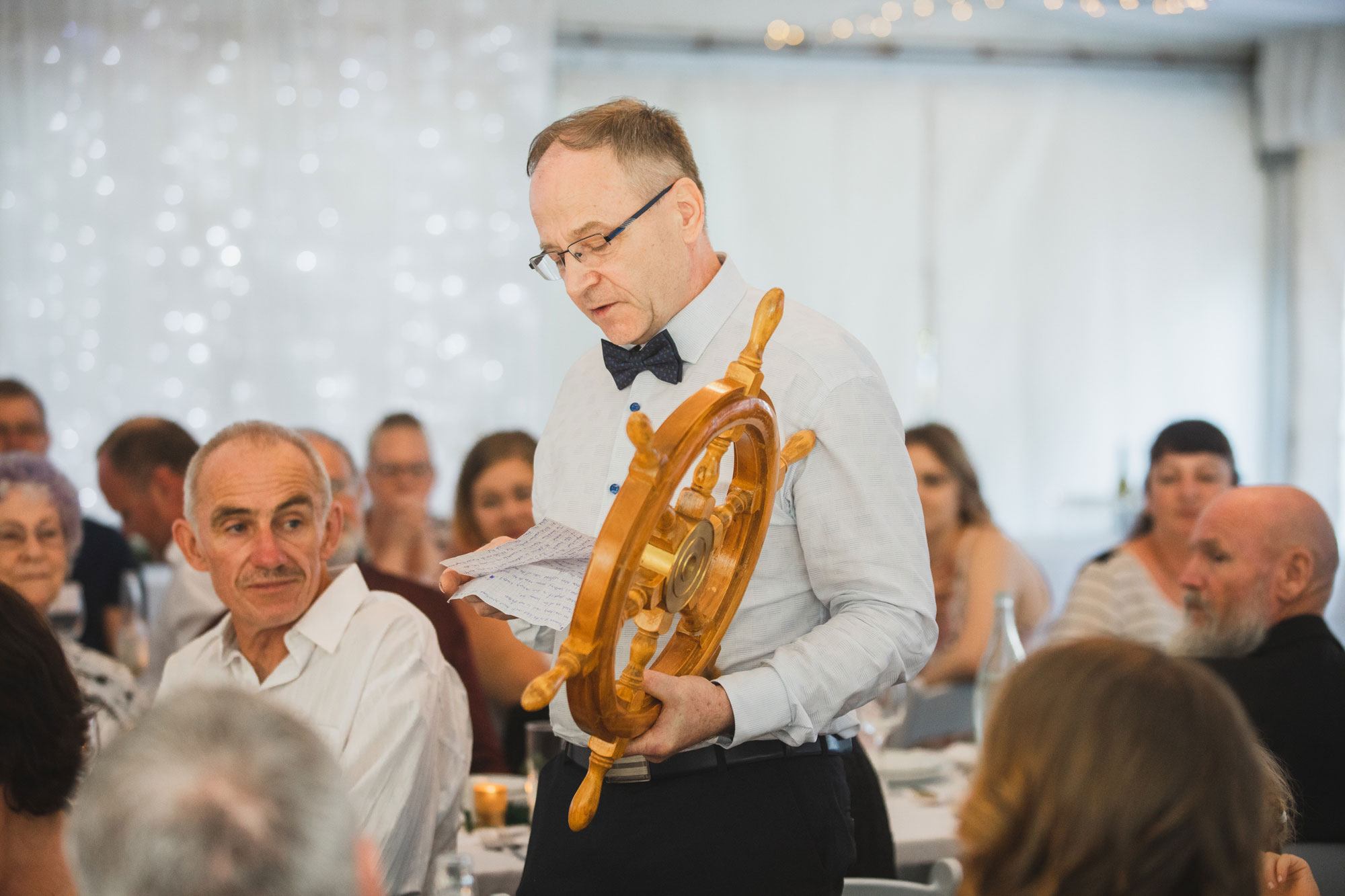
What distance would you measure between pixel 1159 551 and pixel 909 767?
1555 millimetres

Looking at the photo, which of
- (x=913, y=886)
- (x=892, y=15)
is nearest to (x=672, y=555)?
(x=913, y=886)

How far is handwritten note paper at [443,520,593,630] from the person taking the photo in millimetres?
1330

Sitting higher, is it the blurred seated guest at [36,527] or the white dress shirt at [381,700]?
the blurred seated guest at [36,527]

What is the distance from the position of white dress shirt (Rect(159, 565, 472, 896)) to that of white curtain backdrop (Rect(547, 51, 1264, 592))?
4408 millimetres

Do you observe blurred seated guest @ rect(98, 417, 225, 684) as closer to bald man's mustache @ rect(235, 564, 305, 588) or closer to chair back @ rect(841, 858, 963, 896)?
bald man's mustache @ rect(235, 564, 305, 588)

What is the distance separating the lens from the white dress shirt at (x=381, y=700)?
203cm

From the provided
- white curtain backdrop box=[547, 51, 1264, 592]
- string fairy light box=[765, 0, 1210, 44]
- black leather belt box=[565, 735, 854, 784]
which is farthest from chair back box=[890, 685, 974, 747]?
string fairy light box=[765, 0, 1210, 44]

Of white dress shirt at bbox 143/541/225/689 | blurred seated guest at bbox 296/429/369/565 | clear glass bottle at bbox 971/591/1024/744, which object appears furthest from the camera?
blurred seated guest at bbox 296/429/369/565

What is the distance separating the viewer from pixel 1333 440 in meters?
7.12

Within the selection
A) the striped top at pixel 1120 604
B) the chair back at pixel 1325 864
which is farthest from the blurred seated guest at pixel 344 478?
the chair back at pixel 1325 864

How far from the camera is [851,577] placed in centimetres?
149

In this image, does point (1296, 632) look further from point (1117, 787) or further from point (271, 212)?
point (271, 212)

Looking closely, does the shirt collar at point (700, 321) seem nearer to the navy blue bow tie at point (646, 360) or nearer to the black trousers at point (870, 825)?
the navy blue bow tie at point (646, 360)

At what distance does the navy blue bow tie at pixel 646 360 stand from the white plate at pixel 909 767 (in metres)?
1.41
